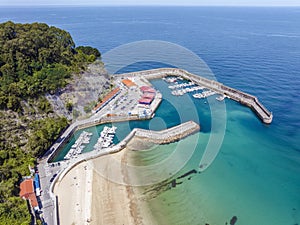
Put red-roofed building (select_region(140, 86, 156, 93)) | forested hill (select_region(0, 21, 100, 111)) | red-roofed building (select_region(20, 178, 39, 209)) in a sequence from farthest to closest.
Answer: red-roofed building (select_region(140, 86, 156, 93)) → forested hill (select_region(0, 21, 100, 111)) → red-roofed building (select_region(20, 178, 39, 209))

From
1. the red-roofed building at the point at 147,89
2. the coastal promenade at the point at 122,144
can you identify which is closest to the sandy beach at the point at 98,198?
the coastal promenade at the point at 122,144

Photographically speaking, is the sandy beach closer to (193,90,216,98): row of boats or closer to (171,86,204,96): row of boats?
(171,86,204,96): row of boats

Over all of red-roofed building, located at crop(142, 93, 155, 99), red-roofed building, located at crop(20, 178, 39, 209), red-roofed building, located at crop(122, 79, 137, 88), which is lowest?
red-roofed building, located at crop(20, 178, 39, 209)

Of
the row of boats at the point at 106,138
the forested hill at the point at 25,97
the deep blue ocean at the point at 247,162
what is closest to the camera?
the deep blue ocean at the point at 247,162

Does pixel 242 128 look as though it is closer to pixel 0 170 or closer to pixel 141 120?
pixel 141 120

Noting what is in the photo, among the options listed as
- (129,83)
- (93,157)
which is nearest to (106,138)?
(93,157)

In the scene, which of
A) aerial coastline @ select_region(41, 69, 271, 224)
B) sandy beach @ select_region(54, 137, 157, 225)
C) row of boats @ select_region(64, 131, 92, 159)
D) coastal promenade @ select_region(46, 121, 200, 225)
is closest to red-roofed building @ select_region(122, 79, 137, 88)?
aerial coastline @ select_region(41, 69, 271, 224)

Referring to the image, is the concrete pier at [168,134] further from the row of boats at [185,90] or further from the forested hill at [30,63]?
the forested hill at [30,63]
